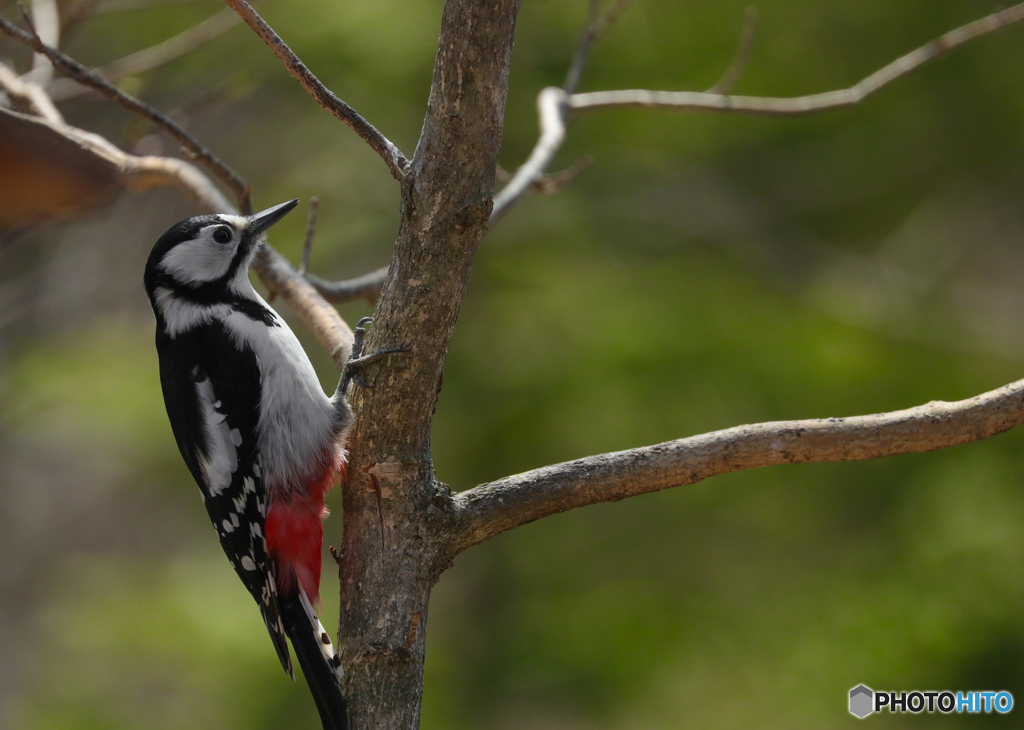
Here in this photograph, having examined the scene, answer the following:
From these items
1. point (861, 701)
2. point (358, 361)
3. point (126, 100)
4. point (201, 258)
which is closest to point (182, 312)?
point (201, 258)

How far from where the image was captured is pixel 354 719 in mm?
1446

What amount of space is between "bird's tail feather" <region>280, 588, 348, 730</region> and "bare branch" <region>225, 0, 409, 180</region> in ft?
3.22

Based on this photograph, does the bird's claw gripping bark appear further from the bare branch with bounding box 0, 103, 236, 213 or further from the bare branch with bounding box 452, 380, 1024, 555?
the bare branch with bounding box 0, 103, 236, 213

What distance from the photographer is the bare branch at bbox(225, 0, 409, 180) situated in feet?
4.47

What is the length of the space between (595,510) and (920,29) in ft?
11.2

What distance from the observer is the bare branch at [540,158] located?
250 cm

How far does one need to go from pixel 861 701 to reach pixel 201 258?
2972 millimetres

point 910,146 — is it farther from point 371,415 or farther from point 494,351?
point 371,415

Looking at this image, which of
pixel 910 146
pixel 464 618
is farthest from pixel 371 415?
pixel 910 146

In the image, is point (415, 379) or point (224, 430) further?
point (224, 430)

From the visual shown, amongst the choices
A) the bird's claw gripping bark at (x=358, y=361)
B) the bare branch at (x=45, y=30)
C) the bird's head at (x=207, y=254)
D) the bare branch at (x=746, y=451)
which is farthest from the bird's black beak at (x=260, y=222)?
the bare branch at (x=746, y=451)

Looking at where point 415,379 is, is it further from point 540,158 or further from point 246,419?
point 540,158

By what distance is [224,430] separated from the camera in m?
2.20

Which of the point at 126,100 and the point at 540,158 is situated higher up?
the point at 540,158
